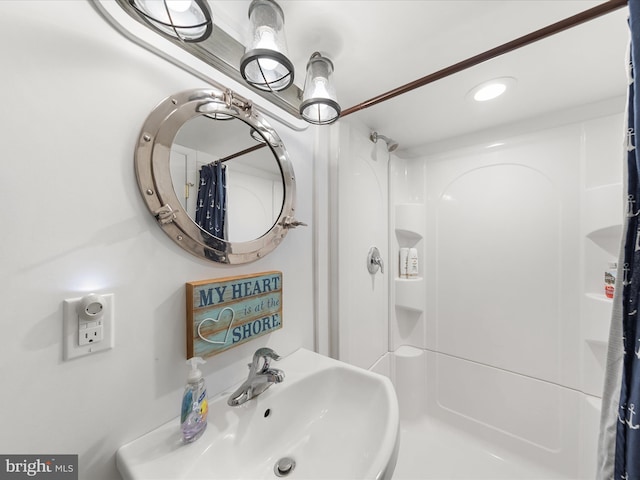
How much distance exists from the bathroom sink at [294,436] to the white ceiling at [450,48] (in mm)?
1196

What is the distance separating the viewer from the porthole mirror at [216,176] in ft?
2.01

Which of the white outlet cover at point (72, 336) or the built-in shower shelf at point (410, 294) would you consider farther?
the built-in shower shelf at point (410, 294)

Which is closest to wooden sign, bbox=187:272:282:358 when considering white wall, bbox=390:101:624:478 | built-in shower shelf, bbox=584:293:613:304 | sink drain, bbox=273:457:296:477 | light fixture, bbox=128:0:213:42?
sink drain, bbox=273:457:296:477

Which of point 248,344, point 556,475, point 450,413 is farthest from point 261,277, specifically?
point 556,475

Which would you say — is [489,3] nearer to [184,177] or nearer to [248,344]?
[184,177]

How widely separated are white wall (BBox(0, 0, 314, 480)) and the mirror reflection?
0.11 m

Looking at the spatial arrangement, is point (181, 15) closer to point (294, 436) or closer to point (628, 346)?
point (294, 436)

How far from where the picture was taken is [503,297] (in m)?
1.42

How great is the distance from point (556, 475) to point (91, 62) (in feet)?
8.29

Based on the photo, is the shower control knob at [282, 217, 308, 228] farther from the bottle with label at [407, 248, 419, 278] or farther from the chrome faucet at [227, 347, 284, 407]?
the bottle with label at [407, 248, 419, 278]

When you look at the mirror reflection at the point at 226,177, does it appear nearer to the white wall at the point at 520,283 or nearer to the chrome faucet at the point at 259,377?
the chrome faucet at the point at 259,377

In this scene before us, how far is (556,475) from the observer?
4.09ft

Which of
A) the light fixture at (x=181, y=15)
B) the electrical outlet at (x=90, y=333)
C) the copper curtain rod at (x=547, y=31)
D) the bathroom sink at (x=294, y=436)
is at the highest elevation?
the copper curtain rod at (x=547, y=31)

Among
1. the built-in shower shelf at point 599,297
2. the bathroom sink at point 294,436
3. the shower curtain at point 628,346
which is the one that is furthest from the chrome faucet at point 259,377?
the built-in shower shelf at point 599,297
